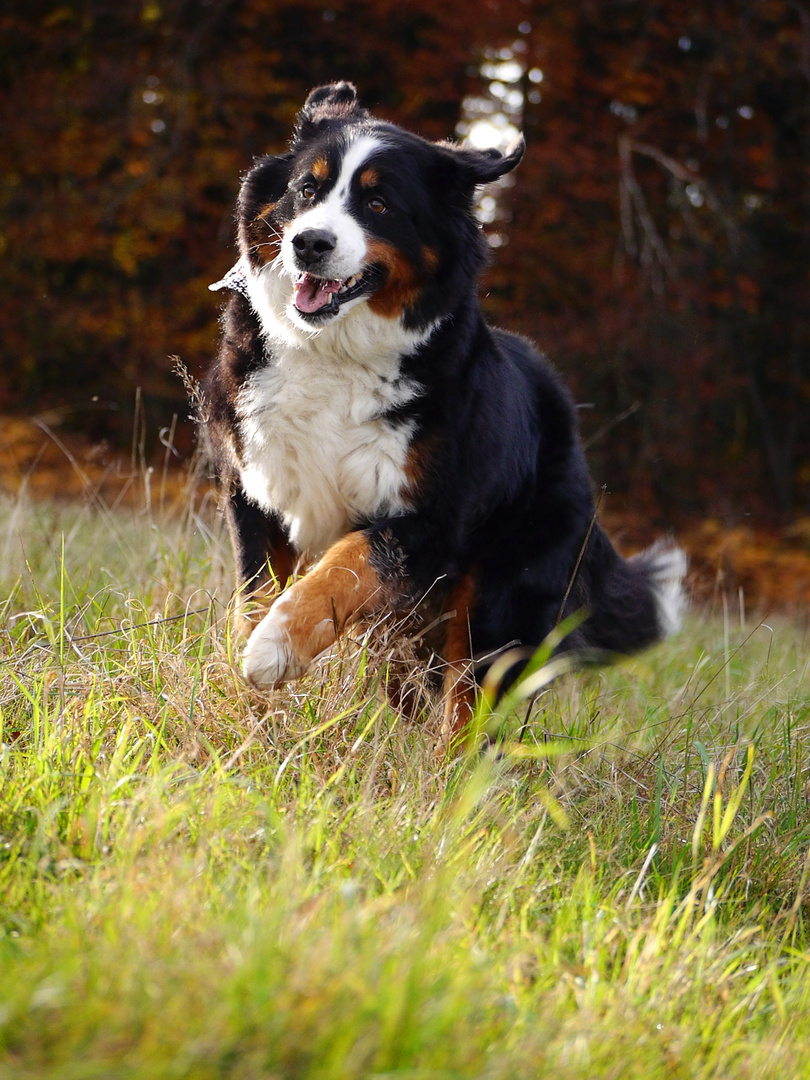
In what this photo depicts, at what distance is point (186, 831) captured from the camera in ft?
6.86

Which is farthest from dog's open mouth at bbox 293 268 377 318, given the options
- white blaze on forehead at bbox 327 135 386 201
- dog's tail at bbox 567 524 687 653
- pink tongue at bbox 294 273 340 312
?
dog's tail at bbox 567 524 687 653

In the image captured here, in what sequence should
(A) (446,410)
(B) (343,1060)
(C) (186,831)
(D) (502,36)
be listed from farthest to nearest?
(D) (502,36) → (A) (446,410) → (C) (186,831) → (B) (343,1060)

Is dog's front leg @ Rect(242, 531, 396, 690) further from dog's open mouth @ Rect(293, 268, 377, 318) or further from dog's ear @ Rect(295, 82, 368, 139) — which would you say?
dog's ear @ Rect(295, 82, 368, 139)

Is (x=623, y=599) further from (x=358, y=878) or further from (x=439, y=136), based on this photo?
(x=439, y=136)

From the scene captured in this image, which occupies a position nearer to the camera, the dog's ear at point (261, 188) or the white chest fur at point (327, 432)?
the white chest fur at point (327, 432)

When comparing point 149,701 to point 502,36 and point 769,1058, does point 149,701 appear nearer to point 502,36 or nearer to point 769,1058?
point 769,1058

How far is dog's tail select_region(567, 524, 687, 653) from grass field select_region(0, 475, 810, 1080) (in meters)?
0.48

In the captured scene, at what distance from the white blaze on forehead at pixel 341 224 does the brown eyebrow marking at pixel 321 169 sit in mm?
45

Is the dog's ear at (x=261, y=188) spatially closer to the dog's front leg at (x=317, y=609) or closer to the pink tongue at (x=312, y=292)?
the pink tongue at (x=312, y=292)

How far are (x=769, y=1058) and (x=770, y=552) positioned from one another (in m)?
9.14

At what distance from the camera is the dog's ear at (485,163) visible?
136 inches

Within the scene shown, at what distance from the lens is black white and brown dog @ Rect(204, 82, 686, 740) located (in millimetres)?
3246

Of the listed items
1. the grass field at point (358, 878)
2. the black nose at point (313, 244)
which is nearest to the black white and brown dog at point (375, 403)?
the black nose at point (313, 244)

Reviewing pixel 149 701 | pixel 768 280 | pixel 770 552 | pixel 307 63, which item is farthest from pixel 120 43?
pixel 149 701
